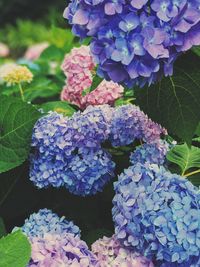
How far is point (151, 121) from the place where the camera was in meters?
1.74

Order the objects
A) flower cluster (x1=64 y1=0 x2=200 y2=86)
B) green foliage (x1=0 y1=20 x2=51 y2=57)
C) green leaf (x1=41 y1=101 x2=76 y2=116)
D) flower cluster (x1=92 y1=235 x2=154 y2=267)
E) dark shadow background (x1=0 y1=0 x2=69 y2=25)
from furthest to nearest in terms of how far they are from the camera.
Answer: dark shadow background (x1=0 y1=0 x2=69 y2=25) → green foliage (x1=0 y1=20 x2=51 y2=57) → green leaf (x1=41 y1=101 x2=76 y2=116) → flower cluster (x1=92 y1=235 x2=154 y2=267) → flower cluster (x1=64 y1=0 x2=200 y2=86)

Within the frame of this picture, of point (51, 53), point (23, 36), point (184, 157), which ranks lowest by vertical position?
point (23, 36)

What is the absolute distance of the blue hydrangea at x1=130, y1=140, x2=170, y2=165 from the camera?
1676mm

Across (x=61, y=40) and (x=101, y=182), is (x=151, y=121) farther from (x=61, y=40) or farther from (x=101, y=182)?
(x=61, y=40)

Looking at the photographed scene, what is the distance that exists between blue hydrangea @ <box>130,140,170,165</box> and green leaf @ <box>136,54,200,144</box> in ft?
0.37

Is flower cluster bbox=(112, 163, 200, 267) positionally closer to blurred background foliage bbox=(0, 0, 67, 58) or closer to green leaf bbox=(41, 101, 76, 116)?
green leaf bbox=(41, 101, 76, 116)

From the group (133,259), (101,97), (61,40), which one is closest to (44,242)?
(133,259)

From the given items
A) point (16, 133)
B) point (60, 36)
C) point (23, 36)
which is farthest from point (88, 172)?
point (23, 36)

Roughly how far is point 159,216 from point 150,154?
243mm

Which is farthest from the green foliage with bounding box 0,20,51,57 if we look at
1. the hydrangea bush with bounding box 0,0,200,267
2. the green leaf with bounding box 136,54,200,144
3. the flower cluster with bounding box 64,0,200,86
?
the flower cluster with bounding box 64,0,200,86

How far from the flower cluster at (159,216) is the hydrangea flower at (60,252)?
0.24 ft

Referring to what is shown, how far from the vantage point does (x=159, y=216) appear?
146 cm

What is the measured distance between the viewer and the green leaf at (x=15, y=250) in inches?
A: 56.9

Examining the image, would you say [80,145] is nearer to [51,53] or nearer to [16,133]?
[16,133]
